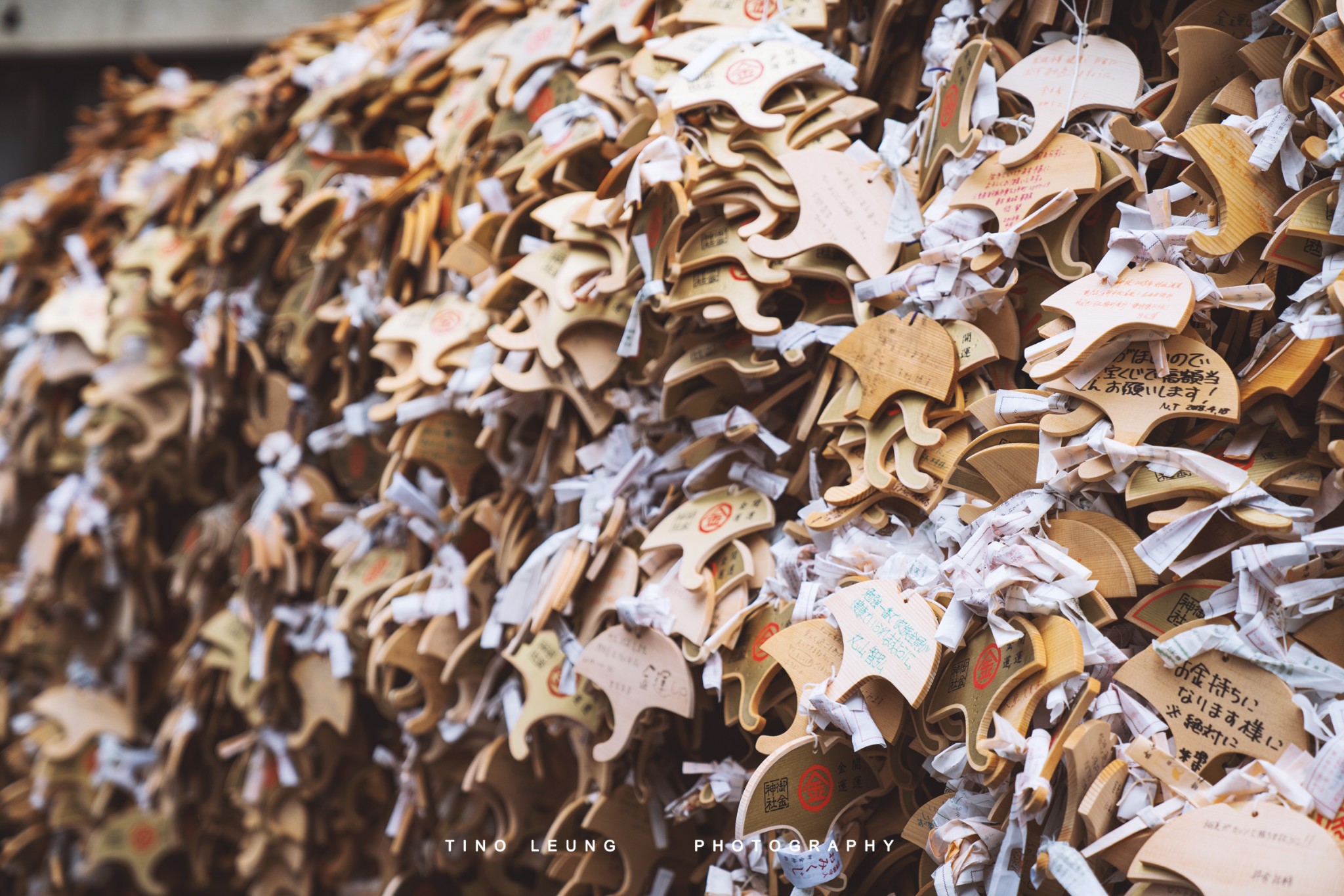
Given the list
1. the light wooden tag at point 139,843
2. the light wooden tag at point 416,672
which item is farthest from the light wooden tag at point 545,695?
the light wooden tag at point 139,843

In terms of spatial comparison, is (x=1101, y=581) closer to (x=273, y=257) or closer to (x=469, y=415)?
(x=469, y=415)

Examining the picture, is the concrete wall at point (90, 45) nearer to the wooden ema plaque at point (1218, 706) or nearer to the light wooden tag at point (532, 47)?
the light wooden tag at point (532, 47)

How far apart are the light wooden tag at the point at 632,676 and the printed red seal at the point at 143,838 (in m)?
0.98

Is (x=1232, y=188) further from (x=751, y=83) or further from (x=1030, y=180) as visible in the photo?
(x=751, y=83)

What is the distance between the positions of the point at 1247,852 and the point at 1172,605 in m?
0.18

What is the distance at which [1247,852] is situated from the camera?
0.63m

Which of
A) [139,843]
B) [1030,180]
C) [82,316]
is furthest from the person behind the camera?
[82,316]

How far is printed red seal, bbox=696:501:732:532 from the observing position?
983 millimetres

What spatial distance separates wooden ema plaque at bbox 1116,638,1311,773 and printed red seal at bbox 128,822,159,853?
1.47 m

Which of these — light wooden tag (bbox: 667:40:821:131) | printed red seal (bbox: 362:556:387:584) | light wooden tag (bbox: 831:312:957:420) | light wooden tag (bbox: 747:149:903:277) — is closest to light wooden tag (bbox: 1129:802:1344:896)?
light wooden tag (bbox: 831:312:957:420)

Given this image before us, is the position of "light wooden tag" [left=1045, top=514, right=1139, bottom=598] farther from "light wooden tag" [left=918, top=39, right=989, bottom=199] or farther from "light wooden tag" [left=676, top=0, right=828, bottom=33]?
"light wooden tag" [left=676, top=0, right=828, bottom=33]

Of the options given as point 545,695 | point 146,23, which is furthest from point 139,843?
point 146,23

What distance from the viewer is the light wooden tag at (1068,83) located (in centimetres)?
88

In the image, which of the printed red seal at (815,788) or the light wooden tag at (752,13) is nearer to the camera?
the printed red seal at (815,788)
